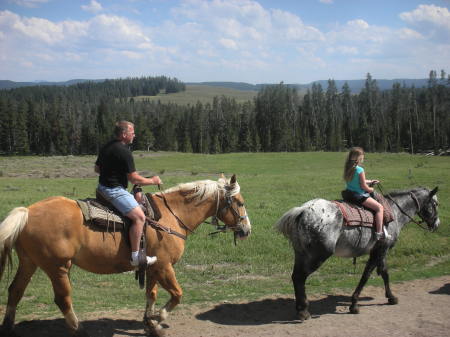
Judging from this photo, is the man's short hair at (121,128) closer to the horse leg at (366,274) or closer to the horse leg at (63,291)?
the horse leg at (63,291)

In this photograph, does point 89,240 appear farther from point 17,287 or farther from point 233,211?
point 233,211

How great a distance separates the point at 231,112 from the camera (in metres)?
111

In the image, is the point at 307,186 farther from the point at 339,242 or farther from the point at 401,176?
the point at 339,242

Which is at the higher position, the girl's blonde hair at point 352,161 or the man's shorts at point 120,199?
the girl's blonde hair at point 352,161

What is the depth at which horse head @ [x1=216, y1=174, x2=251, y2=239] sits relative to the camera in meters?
7.75

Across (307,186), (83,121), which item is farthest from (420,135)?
(83,121)

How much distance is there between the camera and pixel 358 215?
28.3 feet

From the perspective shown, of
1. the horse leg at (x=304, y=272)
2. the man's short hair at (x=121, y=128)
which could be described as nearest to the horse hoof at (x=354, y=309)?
the horse leg at (x=304, y=272)

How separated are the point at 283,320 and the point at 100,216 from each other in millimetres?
4154

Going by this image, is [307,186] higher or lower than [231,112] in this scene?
lower

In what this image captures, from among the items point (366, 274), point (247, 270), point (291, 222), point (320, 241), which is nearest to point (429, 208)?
point (366, 274)

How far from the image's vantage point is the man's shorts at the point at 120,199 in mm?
6684

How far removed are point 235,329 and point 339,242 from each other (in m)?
2.83

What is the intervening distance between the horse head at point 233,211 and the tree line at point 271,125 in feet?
289
